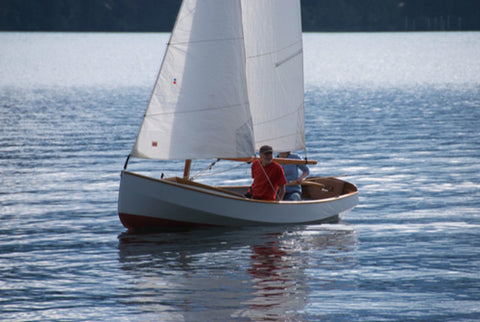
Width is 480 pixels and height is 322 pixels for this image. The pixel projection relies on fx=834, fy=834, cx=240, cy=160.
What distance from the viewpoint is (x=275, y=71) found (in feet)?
71.9

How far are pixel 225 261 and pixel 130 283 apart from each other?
245 centimetres

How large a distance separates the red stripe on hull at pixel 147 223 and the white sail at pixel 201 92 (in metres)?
1.50

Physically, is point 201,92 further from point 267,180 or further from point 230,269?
point 230,269

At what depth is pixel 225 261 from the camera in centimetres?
1719

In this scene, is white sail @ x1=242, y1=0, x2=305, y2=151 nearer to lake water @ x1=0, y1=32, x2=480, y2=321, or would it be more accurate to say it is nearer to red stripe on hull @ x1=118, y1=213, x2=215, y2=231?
lake water @ x1=0, y1=32, x2=480, y2=321

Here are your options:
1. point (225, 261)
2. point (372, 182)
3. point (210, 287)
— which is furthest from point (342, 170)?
point (210, 287)

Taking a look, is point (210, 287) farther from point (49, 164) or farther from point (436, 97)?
point (436, 97)

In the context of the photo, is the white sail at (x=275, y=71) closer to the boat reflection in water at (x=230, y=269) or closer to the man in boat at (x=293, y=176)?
the man in boat at (x=293, y=176)

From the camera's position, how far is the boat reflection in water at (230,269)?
1375cm

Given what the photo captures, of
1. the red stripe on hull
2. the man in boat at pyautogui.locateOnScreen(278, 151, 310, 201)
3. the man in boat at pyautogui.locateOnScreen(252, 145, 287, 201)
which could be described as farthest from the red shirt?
the red stripe on hull

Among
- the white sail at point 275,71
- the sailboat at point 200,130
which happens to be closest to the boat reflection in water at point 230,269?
the sailboat at point 200,130

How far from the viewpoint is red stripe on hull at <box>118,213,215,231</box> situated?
19.4m

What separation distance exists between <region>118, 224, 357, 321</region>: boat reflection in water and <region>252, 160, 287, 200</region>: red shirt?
3.02ft

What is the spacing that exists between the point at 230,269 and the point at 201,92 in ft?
16.0
